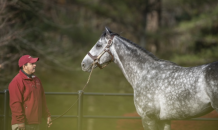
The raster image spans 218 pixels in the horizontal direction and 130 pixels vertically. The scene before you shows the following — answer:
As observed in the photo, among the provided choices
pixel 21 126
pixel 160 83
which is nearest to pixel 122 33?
pixel 160 83

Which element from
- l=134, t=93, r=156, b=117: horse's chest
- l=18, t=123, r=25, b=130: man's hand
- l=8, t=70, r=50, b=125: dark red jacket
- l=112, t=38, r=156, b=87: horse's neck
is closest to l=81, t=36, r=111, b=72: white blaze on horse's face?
l=112, t=38, r=156, b=87: horse's neck

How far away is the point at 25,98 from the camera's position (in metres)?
3.37

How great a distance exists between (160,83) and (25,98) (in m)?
1.72

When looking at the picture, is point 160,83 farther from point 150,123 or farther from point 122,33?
point 122,33

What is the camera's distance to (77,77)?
1410cm

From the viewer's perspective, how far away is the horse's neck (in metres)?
3.93

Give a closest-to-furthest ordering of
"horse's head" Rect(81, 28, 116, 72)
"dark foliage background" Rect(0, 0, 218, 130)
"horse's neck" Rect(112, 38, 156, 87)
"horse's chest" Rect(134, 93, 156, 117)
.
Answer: "horse's chest" Rect(134, 93, 156, 117)
"horse's neck" Rect(112, 38, 156, 87)
"horse's head" Rect(81, 28, 116, 72)
"dark foliage background" Rect(0, 0, 218, 130)

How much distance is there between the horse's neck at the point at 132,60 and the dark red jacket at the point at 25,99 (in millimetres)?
1279

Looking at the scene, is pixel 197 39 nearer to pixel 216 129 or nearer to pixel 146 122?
pixel 216 129

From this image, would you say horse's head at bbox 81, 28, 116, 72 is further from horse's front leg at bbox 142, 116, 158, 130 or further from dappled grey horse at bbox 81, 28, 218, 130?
horse's front leg at bbox 142, 116, 158, 130

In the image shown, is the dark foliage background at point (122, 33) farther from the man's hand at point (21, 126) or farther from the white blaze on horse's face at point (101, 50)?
the man's hand at point (21, 126)

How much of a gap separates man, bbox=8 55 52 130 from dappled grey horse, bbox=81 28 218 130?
3.43 ft

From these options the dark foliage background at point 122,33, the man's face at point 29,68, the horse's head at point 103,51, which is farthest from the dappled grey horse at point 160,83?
the dark foliage background at point 122,33

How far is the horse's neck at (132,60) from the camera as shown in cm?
393
